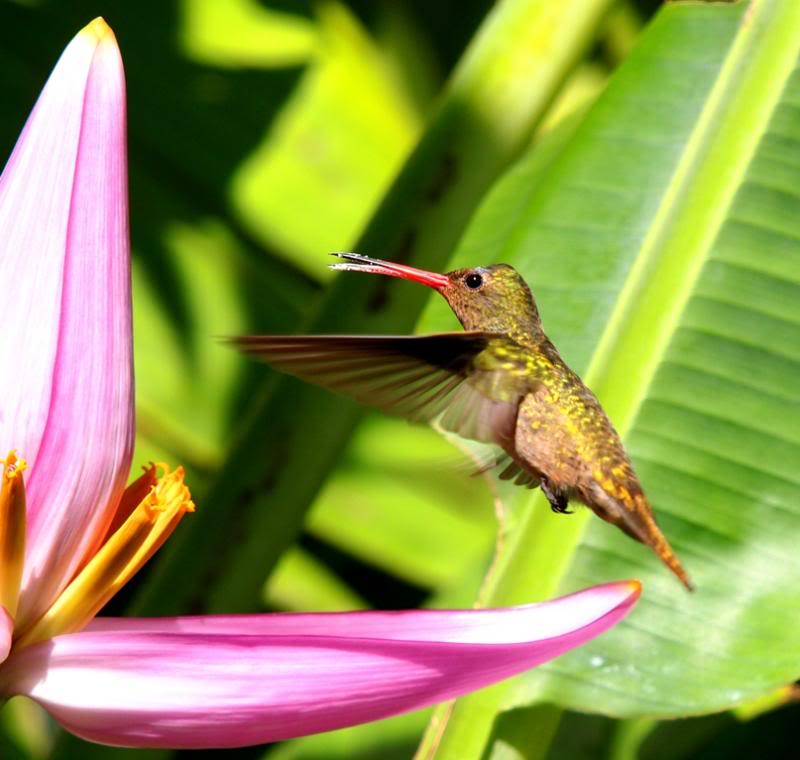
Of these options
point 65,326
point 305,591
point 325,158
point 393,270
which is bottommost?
point 305,591

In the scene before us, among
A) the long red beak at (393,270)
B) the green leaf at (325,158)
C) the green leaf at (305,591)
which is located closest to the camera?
the long red beak at (393,270)

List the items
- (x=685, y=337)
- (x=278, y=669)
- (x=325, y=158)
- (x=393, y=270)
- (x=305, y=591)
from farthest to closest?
(x=325, y=158) → (x=305, y=591) → (x=685, y=337) → (x=393, y=270) → (x=278, y=669)

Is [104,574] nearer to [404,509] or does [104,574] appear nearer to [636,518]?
[636,518]

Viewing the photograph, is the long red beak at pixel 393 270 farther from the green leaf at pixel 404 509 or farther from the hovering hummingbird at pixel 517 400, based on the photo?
the green leaf at pixel 404 509

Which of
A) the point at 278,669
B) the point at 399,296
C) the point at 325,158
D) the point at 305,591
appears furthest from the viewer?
the point at 325,158

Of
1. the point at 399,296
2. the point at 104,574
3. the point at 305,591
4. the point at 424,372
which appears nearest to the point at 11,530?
the point at 104,574

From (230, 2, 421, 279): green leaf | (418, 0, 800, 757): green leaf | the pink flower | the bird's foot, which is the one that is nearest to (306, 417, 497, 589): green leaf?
(230, 2, 421, 279): green leaf

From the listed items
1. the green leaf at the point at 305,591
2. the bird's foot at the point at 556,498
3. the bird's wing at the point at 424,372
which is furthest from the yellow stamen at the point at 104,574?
the green leaf at the point at 305,591
